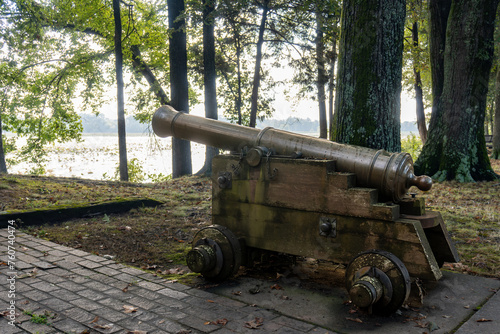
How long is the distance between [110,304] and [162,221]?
3.54 m

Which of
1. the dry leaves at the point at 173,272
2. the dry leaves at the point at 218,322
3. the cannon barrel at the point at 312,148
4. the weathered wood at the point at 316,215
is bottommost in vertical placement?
the dry leaves at the point at 218,322

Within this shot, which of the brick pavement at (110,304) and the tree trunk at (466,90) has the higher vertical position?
the tree trunk at (466,90)

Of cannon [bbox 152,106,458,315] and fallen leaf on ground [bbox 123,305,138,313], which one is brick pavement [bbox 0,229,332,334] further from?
cannon [bbox 152,106,458,315]

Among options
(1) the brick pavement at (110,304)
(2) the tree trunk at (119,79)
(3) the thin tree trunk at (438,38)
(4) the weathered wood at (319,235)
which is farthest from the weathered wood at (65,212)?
(3) the thin tree trunk at (438,38)

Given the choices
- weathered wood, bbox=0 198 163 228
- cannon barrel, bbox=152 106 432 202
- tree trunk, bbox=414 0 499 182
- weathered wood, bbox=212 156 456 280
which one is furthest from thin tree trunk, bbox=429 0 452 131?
weathered wood, bbox=212 156 456 280

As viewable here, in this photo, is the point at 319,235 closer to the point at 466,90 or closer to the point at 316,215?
the point at 316,215

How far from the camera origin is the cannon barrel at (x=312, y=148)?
3705 millimetres

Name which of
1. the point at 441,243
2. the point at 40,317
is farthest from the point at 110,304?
the point at 441,243

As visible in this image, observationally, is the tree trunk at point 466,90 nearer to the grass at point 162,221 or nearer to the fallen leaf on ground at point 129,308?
the grass at point 162,221

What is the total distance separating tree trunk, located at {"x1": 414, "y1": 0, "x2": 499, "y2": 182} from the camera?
10.5m

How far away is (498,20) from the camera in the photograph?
47.7ft

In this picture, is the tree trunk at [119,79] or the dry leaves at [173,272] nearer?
the dry leaves at [173,272]

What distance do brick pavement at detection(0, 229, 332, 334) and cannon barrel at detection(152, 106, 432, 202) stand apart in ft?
4.56

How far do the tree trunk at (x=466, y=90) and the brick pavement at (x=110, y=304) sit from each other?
8.65 meters
